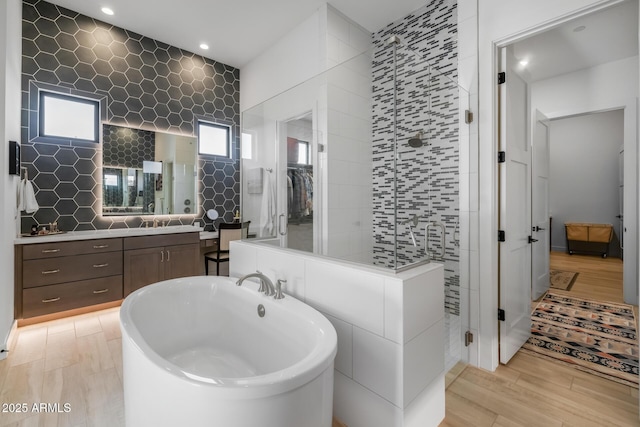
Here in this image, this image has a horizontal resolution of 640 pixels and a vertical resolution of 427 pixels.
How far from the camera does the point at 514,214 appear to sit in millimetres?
2195

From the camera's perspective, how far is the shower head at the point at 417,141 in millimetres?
1835

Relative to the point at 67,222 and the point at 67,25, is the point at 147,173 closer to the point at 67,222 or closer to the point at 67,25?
the point at 67,222

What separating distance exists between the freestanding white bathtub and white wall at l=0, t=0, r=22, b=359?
131cm

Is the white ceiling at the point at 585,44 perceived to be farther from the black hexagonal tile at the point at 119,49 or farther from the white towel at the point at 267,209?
the black hexagonal tile at the point at 119,49

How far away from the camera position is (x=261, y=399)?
3.10 feet

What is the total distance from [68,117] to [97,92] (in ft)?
1.41

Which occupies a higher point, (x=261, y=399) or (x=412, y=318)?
(x=412, y=318)

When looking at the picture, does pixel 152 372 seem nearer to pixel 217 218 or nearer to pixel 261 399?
pixel 261 399

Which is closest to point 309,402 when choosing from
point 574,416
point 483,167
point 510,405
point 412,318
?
point 412,318

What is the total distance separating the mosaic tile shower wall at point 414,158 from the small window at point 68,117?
3270 millimetres

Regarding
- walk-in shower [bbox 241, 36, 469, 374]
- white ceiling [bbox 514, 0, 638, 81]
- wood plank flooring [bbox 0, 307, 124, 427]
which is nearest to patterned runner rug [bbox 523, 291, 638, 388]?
walk-in shower [bbox 241, 36, 469, 374]

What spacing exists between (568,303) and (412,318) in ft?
10.5

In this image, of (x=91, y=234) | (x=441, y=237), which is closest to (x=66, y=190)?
(x=91, y=234)

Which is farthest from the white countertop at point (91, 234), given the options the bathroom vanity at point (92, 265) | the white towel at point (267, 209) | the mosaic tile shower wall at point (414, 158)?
the mosaic tile shower wall at point (414, 158)
